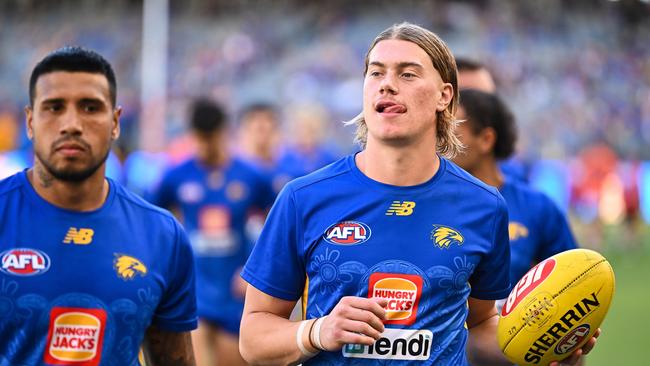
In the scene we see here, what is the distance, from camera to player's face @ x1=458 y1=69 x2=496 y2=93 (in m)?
6.08

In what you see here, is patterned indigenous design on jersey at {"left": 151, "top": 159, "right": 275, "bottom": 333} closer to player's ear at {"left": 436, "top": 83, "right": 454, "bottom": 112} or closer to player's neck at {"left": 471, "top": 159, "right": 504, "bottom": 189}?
player's neck at {"left": 471, "top": 159, "right": 504, "bottom": 189}

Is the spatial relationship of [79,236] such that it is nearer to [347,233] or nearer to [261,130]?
[347,233]

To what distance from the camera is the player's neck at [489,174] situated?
225 inches

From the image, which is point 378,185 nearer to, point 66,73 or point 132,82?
point 66,73

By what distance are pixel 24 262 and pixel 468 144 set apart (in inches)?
102

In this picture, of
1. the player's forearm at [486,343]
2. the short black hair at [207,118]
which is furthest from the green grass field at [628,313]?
the player's forearm at [486,343]

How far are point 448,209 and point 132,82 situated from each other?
30876mm

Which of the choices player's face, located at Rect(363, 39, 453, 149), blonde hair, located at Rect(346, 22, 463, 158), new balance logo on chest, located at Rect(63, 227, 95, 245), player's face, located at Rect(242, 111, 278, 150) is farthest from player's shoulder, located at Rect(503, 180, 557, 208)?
player's face, located at Rect(242, 111, 278, 150)

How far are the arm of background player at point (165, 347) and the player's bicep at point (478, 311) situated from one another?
1248mm

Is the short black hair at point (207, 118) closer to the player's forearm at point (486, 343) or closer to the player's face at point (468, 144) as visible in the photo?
the player's face at point (468, 144)

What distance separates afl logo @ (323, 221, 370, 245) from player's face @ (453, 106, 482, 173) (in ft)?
6.24

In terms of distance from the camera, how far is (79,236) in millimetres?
4152

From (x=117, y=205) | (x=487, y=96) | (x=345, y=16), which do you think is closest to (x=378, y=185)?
(x=117, y=205)

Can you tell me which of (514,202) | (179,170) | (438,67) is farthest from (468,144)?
(179,170)
